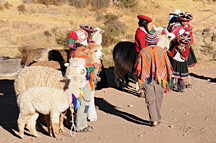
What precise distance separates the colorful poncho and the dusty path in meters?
0.96

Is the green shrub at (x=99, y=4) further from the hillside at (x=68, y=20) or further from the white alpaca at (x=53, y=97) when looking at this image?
the white alpaca at (x=53, y=97)

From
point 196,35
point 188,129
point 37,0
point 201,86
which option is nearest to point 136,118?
point 188,129

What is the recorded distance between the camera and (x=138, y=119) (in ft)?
27.6

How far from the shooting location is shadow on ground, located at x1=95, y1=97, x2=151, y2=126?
8.28 m

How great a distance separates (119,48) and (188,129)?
342cm

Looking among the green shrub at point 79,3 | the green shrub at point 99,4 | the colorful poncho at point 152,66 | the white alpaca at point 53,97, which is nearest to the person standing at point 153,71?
the colorful poncho at point 152,66

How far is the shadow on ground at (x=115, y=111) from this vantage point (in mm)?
8281

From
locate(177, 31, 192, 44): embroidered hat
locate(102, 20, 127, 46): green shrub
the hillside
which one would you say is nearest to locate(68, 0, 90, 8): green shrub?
the hillside

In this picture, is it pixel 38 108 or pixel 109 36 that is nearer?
pixel 38 108

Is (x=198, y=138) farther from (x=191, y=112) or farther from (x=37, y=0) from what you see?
(x=37, y=0)

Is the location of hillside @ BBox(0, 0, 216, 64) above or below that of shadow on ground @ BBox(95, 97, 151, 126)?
above

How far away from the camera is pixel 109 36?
18438mm

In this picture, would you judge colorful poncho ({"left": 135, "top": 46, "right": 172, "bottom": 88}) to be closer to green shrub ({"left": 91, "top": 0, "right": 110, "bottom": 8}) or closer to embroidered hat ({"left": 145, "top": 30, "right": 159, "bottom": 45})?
embroidered hat ({"left": 145, "top": 30, "right": 159, "bottom": 45})

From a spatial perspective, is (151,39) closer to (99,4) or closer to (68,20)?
(68,20)
